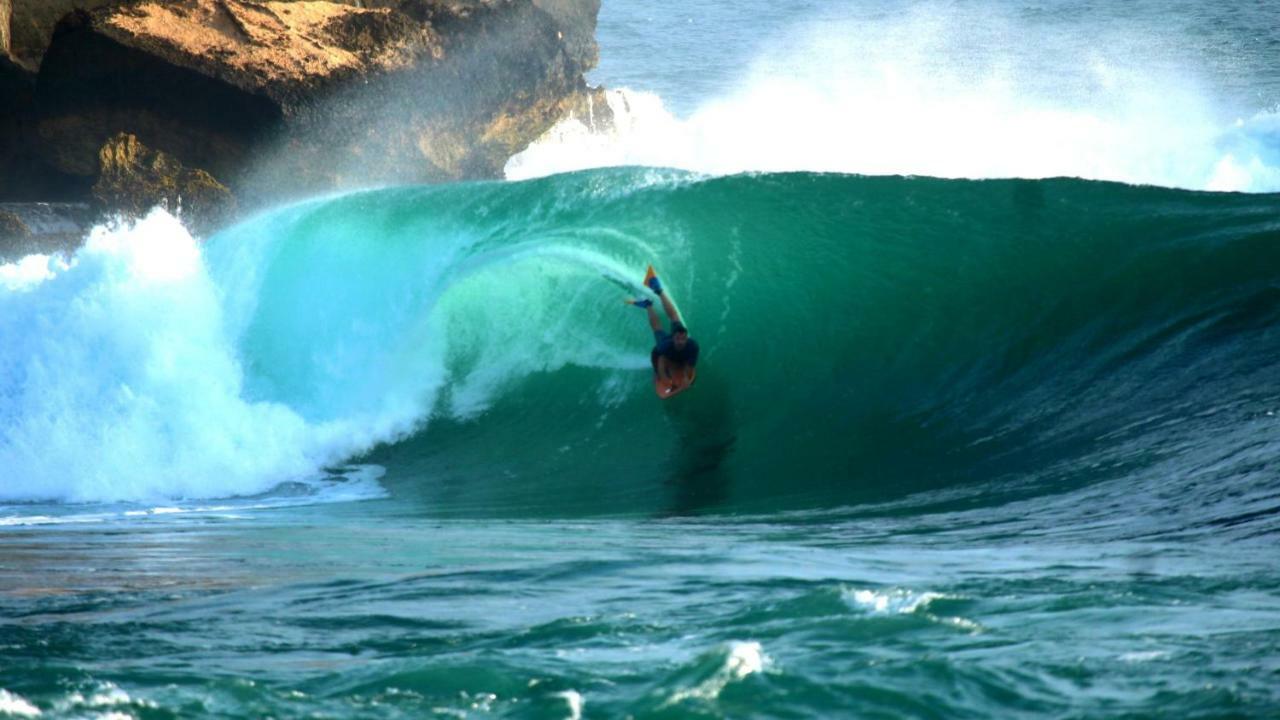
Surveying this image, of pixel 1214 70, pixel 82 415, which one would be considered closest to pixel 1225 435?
pixel 82 415

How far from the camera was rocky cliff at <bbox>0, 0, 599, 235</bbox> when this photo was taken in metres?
21.0

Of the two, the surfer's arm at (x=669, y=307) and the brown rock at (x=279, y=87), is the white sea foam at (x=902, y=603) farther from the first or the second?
the brown rock at (x=279, y=87)

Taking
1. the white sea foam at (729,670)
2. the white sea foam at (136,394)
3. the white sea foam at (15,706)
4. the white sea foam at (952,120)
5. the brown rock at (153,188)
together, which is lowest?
the white sea foam at (15,706)

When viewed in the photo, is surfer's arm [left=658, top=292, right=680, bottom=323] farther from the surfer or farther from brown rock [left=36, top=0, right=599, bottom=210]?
brown rock [left=36, top=0, right=599, bottom=210]

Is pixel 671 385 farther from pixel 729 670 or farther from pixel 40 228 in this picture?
pixel 40 228

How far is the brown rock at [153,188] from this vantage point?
20609 mm

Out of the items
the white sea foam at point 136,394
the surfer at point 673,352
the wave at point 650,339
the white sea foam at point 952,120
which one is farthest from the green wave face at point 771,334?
the white sea foam at point 952,120

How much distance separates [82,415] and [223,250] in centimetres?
299

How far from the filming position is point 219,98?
21.4 metres

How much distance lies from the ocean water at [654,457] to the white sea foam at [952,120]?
44.7 ft

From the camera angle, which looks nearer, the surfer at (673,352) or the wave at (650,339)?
the wave at (650,339)

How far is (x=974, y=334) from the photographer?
10430 millimetres

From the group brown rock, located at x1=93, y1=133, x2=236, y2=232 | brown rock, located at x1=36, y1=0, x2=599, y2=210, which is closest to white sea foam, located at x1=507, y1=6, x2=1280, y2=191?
brown rock, located at x1=36, y1=0, x2=599, y2=210

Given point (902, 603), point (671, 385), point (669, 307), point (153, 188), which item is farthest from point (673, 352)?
A: point (153, 188)
